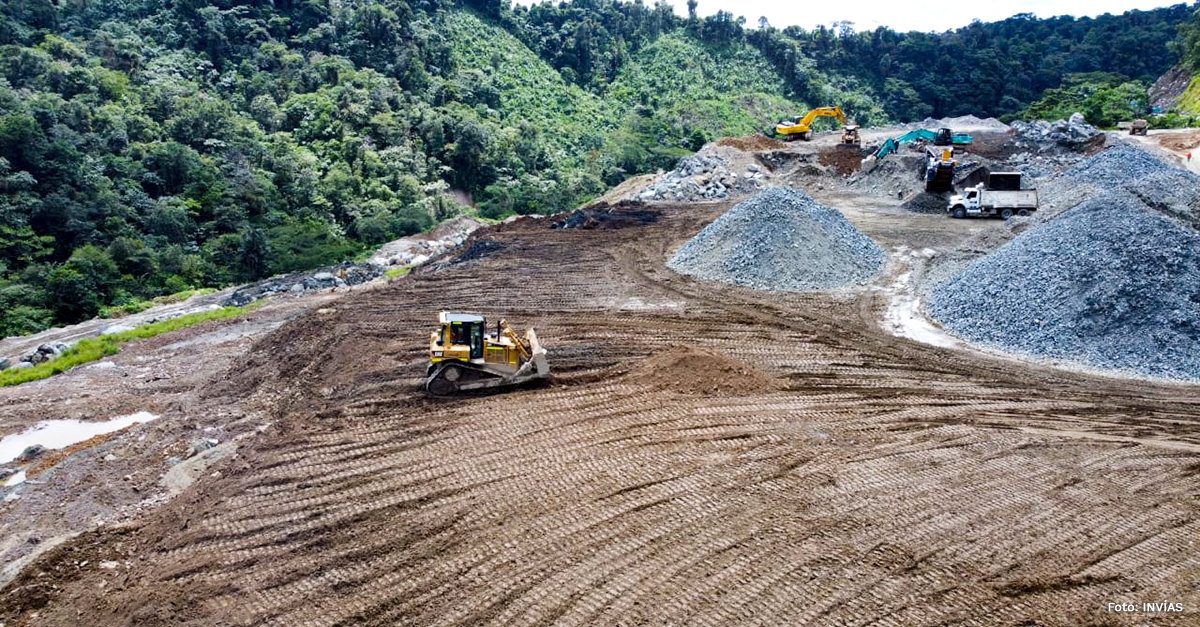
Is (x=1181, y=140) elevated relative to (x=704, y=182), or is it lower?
lower

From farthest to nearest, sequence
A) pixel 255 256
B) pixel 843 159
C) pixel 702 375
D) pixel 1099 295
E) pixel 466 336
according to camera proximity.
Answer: pixel 843 159, pixel 255 256, pixel 1099 295, pixel 702 375, pixel 466 336

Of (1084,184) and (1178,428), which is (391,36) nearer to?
(1084,184)

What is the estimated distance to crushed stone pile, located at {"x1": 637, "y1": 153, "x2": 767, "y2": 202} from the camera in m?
30.8

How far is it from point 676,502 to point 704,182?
2454 cm

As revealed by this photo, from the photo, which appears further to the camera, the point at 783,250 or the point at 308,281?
the point at 308,281

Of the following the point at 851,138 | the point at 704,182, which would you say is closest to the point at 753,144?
the point at 851,138

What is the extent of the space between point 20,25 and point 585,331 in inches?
1696

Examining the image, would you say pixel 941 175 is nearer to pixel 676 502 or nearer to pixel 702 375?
pixel 702 375

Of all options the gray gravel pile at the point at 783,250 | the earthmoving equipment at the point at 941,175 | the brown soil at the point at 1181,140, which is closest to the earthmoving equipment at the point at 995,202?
the earthmoving equipment at the point at 941,175

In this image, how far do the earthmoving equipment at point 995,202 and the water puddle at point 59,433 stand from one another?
25.2 meters

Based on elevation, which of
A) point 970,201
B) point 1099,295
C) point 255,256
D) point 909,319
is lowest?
point 909,319

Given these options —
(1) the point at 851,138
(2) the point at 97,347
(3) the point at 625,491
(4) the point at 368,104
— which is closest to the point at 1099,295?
(3) the point at 625,491

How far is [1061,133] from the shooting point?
110 ft

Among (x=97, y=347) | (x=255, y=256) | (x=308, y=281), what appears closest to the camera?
(x=97, y=347)
